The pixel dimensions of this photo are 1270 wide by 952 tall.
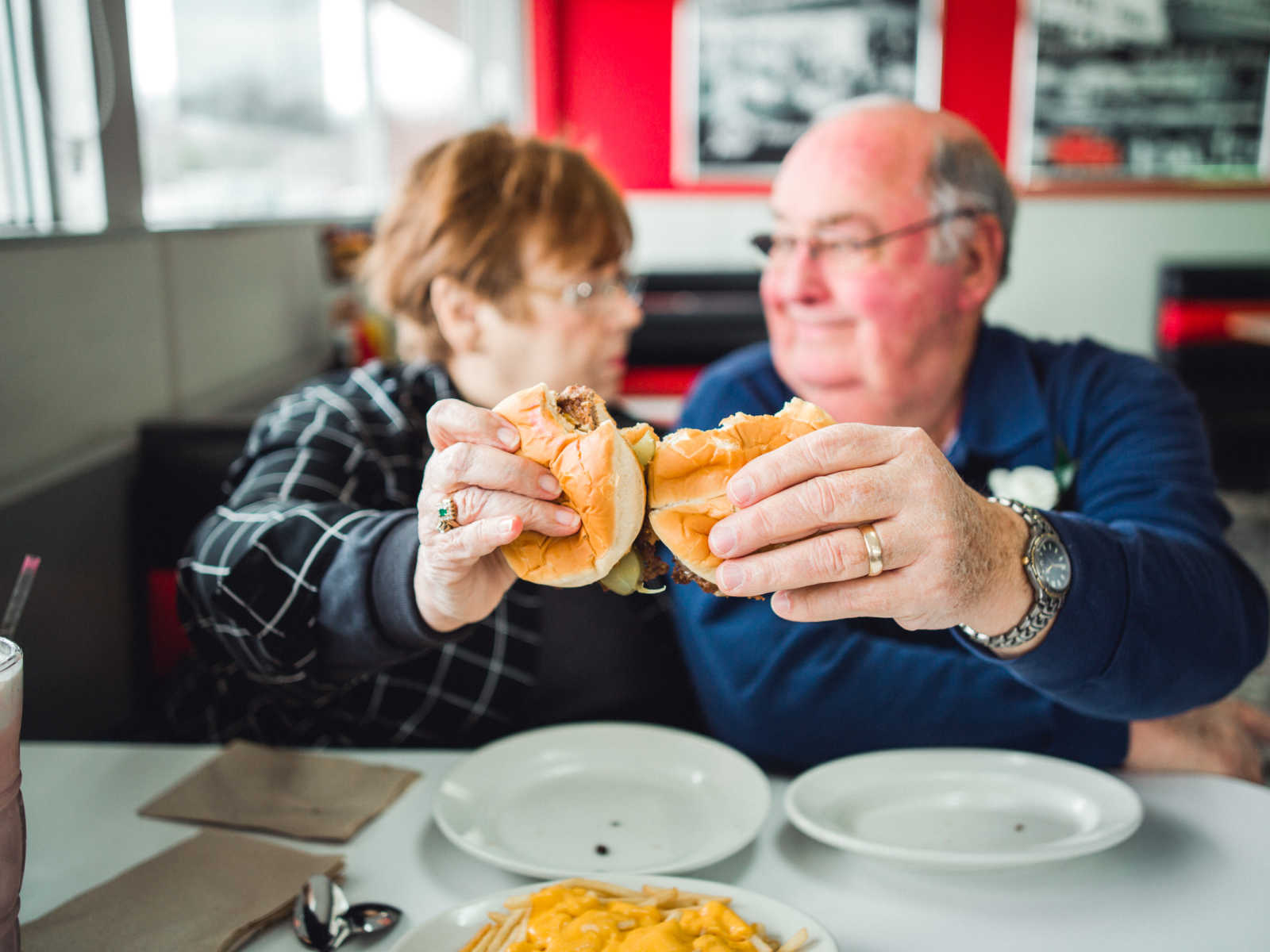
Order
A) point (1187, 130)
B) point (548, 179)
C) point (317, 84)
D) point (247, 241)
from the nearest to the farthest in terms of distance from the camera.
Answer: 1. point (548, 179)
2. point (247, 241)
3. point (317, 84)
4. point (1187, 130)

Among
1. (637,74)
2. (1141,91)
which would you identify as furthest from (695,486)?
(1141,91)

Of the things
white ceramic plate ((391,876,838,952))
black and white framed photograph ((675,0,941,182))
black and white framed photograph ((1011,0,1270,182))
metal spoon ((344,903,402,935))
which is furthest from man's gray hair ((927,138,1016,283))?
black and white framed photograph ((1011,0,1270,182))

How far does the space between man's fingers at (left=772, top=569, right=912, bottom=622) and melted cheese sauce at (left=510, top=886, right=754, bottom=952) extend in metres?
0.28

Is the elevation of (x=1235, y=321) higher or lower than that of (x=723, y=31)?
lower

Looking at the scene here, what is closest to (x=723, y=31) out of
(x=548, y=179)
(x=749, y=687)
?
(x=548, y=179)

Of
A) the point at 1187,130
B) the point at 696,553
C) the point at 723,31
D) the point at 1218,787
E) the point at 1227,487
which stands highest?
the point at 723,31

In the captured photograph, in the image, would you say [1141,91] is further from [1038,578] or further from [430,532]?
[430,532]

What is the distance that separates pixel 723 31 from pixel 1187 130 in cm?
323

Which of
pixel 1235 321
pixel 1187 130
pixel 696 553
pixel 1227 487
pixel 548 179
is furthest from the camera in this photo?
pixel 1187 130

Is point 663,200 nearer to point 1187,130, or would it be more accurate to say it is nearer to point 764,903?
point 1187,130

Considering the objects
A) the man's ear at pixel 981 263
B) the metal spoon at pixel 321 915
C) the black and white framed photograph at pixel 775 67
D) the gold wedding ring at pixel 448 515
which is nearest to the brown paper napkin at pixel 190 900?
the metal spoon at pixel 321 915

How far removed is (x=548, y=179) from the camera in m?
1.94

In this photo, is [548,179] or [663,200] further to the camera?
[663,200]

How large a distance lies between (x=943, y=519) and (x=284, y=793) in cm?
84
